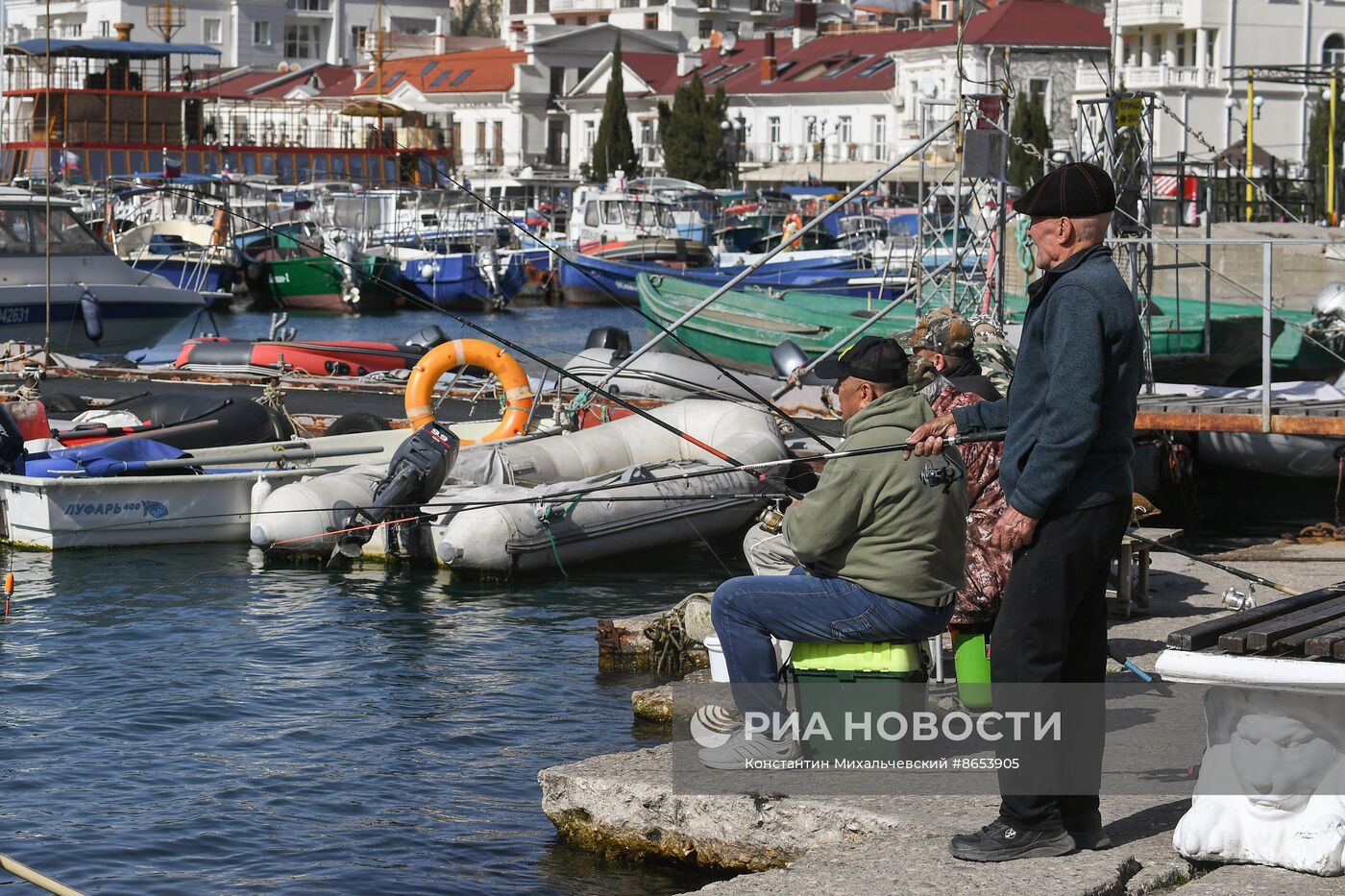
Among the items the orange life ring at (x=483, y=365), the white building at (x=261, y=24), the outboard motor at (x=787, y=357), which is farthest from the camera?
the white building at (x=261, y=24)

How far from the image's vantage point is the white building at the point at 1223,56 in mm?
63000

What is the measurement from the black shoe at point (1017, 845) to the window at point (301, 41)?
11466 centimetres

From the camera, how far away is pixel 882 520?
19.0ft

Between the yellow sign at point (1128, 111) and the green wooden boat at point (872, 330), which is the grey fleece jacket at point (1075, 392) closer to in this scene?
the yellow sign at point (1128, 111)

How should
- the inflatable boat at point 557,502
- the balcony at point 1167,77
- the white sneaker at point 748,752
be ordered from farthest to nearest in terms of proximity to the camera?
the balcony at point 1167,77
the inflatable boat at point 557,502
the white sneaker at point 748,752

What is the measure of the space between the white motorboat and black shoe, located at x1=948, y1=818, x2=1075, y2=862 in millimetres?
20775

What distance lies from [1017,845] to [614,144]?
70735 mm

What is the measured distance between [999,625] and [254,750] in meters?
4.62

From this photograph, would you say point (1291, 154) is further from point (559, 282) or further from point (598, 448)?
point (598, 448)

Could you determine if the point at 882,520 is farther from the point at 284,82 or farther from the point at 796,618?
the point at 284,82

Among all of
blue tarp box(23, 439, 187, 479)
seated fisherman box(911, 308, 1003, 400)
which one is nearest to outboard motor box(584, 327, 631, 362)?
blue tarp box(23, 439, 187, 479)

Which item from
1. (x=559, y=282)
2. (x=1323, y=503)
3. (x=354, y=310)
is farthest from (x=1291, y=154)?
(x=1323, y=503)

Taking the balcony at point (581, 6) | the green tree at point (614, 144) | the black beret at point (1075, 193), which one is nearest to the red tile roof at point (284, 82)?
the balcony at point (581, 6)

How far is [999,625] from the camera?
5.15m
